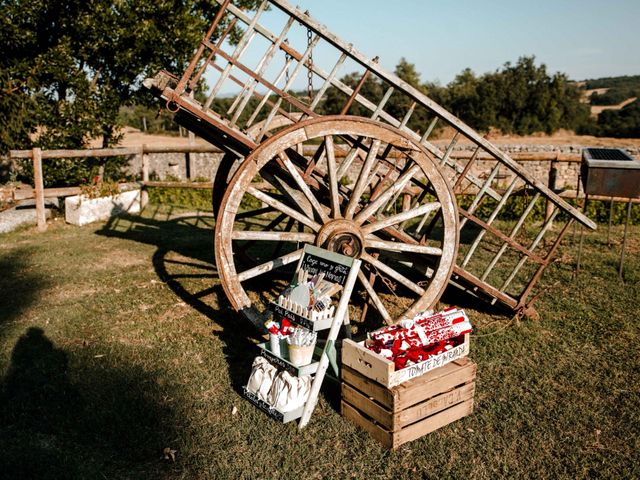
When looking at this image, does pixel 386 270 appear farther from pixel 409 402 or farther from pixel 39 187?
pixel 39 187

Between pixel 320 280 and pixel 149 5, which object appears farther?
pixel 149 5

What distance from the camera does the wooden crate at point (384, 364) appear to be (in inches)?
134

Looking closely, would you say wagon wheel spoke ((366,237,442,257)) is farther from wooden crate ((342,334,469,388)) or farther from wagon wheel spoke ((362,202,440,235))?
wooden crate ((342,334,469,388))

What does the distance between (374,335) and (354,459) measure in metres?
0.83

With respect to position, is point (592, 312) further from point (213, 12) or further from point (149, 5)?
point (213, 12)

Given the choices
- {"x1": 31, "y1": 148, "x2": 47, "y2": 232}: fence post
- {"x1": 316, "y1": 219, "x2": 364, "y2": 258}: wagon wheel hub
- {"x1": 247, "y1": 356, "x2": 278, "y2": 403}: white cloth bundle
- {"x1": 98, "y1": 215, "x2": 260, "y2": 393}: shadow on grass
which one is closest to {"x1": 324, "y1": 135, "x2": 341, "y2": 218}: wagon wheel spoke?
{"x1": 316, "y1": 219, "x2": 364, "y2": 258}: wagon wheel hub

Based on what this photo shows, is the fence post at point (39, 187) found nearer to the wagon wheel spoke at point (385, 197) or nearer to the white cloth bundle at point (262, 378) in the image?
the wagon wheel spoke at point (385, 197)

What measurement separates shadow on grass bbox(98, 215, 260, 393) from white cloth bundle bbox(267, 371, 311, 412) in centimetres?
56

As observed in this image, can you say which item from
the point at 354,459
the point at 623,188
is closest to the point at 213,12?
the point at 623,188

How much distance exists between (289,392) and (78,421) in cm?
147

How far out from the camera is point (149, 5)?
36.7 ft

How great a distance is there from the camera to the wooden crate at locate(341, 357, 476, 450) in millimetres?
3434

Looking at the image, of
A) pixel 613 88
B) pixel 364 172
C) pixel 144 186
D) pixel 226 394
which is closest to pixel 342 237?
pixel 364 172

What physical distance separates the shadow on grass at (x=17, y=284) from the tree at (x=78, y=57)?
4.15 m
